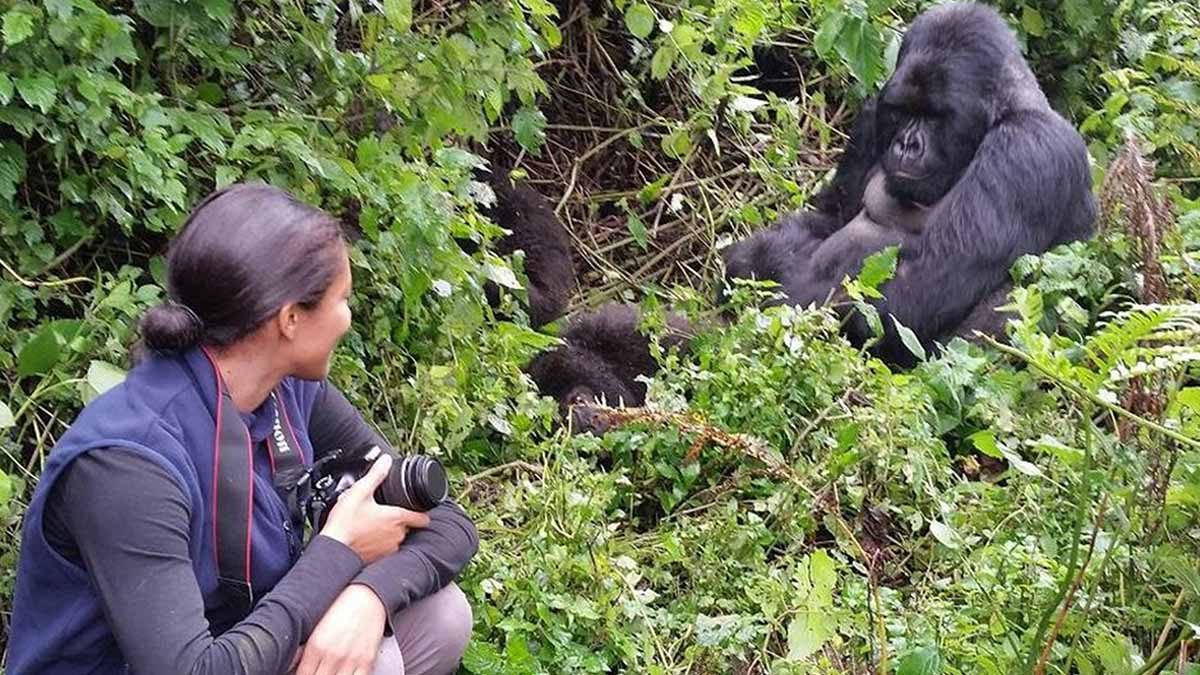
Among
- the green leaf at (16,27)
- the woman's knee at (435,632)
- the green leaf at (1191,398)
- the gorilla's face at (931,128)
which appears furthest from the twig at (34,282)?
the gorilla's face at (931,128)

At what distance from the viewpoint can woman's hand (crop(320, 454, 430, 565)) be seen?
2.09 metres

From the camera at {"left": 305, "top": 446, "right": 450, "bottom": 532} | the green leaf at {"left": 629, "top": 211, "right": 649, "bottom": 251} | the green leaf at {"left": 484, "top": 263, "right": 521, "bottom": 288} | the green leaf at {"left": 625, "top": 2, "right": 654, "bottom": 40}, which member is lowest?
the green leaf at {"left": 629, "top": 211, "right": 649, "bottom": 251}

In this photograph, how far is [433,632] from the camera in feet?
7.55

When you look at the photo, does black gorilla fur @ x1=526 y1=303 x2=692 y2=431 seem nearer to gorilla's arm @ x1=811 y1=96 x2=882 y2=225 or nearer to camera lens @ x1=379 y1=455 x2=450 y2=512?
gorilla's arm @ x1=811 y1=96 x2=882 y2=225

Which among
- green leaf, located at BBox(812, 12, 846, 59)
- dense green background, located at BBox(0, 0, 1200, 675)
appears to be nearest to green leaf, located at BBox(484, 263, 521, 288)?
dense green background, located at BBox(0, 0, 1200, 675)

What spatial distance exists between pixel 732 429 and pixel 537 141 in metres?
1.06

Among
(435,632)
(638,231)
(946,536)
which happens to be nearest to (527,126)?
(638,231)

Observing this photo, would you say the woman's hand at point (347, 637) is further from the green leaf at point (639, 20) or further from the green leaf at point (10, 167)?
the green leaf at point (639, 20)

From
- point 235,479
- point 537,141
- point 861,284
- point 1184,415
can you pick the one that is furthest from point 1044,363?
point 537,141

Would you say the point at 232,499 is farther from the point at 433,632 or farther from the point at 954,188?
the point at 954,188

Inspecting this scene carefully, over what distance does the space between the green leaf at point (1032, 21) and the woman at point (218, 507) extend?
385cm

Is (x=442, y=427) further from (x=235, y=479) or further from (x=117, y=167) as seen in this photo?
(x=235, y=479)

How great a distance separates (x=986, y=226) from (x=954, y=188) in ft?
0.56

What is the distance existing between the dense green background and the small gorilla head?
30 cm
